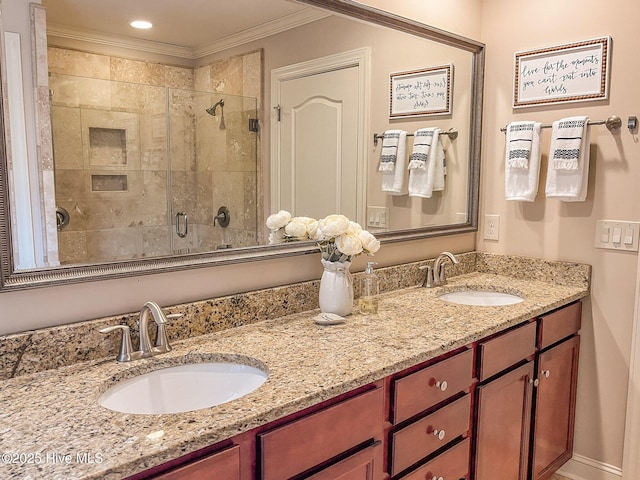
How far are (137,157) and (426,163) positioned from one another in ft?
4.58

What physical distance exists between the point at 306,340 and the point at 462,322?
0.57 meters

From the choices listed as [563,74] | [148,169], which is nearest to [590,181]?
[563,74]

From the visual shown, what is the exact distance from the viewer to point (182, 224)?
1583 millimetres

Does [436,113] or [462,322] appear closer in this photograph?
[462,322]

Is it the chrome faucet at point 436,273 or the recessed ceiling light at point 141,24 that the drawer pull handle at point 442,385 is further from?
the recessed ceiling light at point 141,24

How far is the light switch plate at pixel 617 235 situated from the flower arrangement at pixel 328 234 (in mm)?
1063

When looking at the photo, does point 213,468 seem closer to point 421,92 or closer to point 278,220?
point 278,220

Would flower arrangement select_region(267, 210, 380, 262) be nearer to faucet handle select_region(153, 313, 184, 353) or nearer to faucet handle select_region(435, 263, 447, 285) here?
faucet handle select_region(153, 313, 184, 353)

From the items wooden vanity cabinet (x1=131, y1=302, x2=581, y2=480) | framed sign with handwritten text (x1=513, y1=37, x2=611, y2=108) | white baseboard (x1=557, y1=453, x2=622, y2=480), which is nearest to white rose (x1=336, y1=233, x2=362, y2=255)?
wooden vanity cabinet (x1=131, y1=302, x2=581, y2=480)

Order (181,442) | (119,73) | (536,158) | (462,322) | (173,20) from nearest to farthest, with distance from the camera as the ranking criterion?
(181,442) < (119,73) < (173,20) < (462,322) < (536,158)

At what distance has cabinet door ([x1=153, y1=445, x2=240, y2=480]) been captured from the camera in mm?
982

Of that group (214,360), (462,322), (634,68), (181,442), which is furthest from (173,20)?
(634,68)

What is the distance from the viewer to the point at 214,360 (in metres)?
1.44

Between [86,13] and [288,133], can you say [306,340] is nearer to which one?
[288,133]
